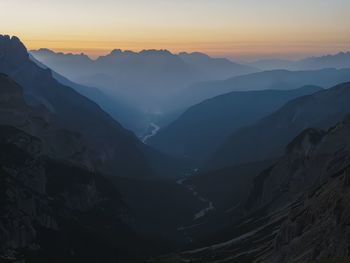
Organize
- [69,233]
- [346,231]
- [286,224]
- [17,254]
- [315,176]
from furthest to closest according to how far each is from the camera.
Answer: [315,176], [69,233], [17,254], [286,224], [346,231]

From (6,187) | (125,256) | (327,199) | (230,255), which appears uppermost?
(327,199)

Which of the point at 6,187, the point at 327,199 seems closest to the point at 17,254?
the point at 6,187

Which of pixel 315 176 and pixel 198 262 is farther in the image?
pixel 315 176

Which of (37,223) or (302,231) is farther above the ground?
(302,231)

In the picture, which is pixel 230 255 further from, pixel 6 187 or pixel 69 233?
pixel 6 187

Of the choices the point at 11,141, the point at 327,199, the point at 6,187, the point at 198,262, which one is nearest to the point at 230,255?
the point at 198,262

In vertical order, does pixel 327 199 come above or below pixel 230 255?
above

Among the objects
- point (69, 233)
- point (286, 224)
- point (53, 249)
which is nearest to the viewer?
point (286, 224)

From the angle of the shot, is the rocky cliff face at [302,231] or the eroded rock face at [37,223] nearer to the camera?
the rocky cliff face at [302,231]

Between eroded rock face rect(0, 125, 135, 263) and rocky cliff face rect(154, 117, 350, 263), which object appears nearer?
rocky cliff face rect(154, 117, 350, 263)

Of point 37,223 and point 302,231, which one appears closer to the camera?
point 302,231

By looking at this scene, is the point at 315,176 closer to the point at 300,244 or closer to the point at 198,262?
the point at 198,262
